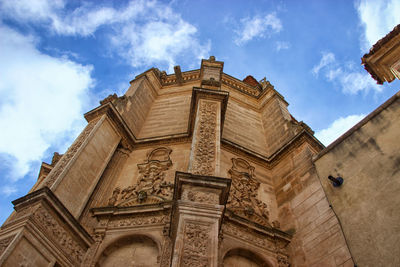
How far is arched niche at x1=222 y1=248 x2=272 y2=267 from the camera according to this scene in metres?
7.95

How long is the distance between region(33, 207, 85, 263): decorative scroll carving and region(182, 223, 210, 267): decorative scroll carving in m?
2.72

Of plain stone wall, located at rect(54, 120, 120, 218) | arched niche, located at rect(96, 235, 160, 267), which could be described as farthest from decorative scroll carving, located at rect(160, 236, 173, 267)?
plain stone wall, located at rect(54, 120, 120, 218)

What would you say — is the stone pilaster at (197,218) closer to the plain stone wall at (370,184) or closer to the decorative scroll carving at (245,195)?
the decorative scroll carving at (245,195)

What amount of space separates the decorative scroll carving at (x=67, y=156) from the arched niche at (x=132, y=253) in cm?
200

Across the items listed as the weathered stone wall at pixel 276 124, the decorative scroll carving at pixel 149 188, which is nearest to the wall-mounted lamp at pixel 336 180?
the weathered stone wall at pixel 276 124

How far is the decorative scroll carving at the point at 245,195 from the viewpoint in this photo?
9.36 m

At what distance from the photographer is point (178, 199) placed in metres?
6.50

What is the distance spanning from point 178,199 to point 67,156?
153 inches

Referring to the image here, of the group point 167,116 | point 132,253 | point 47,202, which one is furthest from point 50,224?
point 167,116

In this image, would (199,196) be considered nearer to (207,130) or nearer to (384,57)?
(207,130)

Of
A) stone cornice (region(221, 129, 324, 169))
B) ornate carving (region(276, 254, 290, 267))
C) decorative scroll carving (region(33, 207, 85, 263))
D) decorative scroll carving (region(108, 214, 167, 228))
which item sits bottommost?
decorative scroll carving (region(33, 207, 85, 263))

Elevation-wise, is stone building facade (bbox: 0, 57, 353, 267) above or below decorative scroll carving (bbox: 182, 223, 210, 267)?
above

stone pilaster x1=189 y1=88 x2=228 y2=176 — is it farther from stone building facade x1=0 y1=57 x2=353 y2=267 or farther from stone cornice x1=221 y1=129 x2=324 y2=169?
stone cornice x1=221 y1=129 x2=324 y2=169

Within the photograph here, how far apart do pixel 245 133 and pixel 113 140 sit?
526cm
